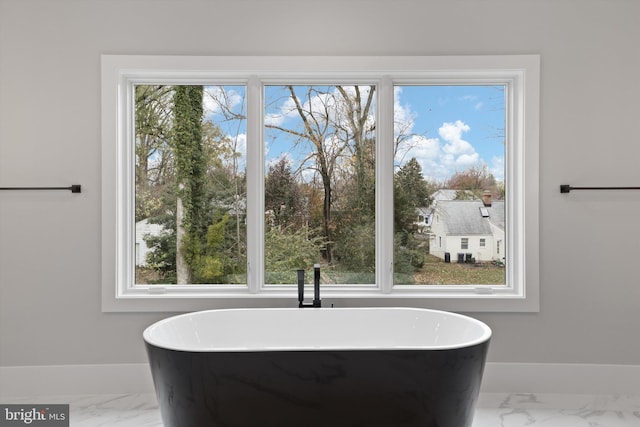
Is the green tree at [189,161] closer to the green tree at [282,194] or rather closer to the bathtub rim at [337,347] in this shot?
the green tree at [282,194]

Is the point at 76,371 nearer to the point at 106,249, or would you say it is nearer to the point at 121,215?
the point at 106,249

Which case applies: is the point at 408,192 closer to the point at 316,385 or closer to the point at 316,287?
the point at 316,287

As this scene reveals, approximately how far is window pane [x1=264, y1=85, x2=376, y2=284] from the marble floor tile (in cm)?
99

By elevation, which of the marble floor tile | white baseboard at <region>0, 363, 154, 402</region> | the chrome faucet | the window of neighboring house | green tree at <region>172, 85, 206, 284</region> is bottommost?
the marble floor tile

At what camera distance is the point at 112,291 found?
2592 millimetres

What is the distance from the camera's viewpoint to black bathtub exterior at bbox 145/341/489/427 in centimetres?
171

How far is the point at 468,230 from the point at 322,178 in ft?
3.27

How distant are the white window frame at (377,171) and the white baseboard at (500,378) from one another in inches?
14.7

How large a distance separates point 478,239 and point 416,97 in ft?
3.26

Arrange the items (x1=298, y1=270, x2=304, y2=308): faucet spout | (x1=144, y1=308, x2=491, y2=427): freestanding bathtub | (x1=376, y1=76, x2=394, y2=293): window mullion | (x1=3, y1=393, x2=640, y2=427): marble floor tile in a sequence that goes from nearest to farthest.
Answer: (x1=144, y1=308, x2=491, y2=427): freestanding bathtub
(x1=3, y1=393, x2=640, y2=427): marble floor tile
(x1=298, y1=270, x2=304, y2=308): faucet spout
(x1=376, y1=76, x2=394, y2=293): window mullion

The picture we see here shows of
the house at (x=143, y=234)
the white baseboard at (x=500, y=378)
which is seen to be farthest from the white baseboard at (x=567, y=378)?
the house at (x=143, y=234)

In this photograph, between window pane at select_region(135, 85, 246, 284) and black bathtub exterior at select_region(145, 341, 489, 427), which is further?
window pane at select_region(135, 85, 246, 284)

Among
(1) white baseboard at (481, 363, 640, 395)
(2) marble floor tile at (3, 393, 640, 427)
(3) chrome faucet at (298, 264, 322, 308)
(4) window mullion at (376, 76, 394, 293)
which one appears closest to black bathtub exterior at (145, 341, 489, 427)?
(2) marble floor tile at (3, 393, 640, 427)

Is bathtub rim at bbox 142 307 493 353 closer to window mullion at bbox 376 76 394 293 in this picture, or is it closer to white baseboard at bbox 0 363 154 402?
window mullion at bbox 376 76 394 293
